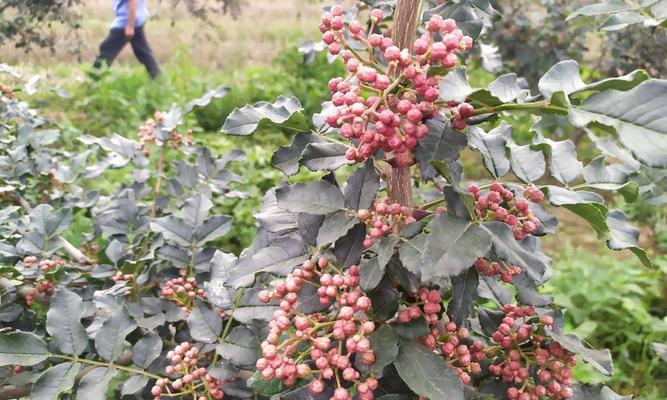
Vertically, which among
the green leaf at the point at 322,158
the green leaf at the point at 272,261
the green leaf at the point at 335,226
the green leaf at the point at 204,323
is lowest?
the green leaf at the point at 204,323

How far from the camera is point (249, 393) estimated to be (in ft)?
3.17

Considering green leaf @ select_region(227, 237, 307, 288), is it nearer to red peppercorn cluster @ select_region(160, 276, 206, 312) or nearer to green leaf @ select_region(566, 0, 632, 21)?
red peppercorn cluster @ select_region(160, 276, 206, 312)

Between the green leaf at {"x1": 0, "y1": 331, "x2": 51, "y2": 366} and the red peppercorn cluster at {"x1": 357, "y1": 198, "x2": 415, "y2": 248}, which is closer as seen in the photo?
the red peppercorn cluster at {"x1": 357, "y1": 198, "x2": 415, "y2": 248}

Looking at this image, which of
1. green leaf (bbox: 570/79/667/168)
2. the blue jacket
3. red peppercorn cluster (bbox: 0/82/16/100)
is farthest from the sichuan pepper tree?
the blue jacket

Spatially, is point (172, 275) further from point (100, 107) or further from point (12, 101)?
point (100, 107)

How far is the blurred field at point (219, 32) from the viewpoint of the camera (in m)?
3.41

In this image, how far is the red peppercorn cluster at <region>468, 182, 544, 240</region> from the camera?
2.32 feet

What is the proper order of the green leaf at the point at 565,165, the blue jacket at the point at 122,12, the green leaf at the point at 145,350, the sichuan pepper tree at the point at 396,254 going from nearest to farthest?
the sichuan pepper tree at the point at 396,254 < the green leaf at the point at 565,165 < the green leaf at the point at 145,350 < the blue jacket at the point at 122,12

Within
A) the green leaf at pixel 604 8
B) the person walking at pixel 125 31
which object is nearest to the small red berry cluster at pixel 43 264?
the green leaf at pixel 604 8

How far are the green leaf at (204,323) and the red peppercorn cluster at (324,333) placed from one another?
0.23m

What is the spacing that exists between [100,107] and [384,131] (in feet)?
11.7

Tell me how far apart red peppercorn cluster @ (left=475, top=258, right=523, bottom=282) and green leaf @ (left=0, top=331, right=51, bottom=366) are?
712 mm

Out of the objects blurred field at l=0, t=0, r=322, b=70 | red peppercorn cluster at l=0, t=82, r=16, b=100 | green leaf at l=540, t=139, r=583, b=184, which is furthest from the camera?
blurred field at l=0, t=0, r=322, b=70

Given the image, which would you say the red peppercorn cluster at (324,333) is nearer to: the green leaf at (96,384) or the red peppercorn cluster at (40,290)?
the green leaf at (96,384)
